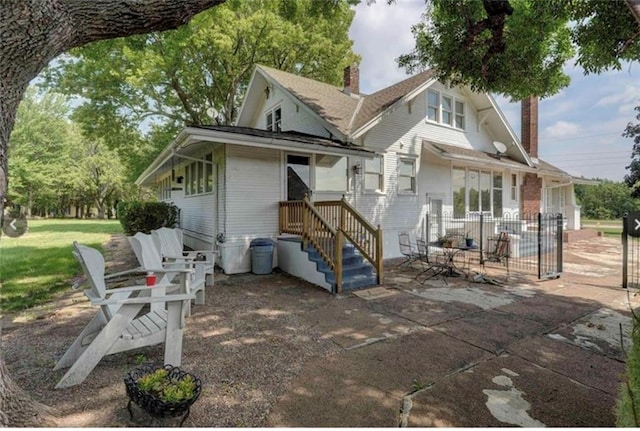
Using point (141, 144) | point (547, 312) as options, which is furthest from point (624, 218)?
point (141, 144)

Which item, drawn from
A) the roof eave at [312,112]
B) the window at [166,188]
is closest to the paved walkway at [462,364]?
the roof eave at [312,112]

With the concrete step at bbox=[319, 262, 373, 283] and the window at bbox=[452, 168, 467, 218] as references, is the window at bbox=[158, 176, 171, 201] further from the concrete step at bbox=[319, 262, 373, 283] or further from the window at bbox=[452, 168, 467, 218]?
the window at bbox=[452, 168, 467, 218]

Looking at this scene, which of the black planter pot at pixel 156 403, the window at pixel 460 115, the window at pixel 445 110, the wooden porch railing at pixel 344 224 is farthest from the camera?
the window at pixel 460 115

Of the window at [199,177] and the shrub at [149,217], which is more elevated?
the window at [199,177]

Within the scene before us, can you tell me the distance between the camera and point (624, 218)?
7.21 m

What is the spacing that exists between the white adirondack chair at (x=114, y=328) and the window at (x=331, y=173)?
692 centimetres

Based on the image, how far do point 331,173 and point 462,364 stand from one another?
7.38 metres

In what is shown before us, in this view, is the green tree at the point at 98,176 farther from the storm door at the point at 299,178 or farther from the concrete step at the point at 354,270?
the concrete step at the point at 354,270

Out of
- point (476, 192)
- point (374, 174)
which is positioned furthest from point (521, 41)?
point (476, 192)

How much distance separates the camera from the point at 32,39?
223 centimetres

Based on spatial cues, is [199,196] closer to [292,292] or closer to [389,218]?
[292,292]

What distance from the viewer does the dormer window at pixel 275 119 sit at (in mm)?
13727

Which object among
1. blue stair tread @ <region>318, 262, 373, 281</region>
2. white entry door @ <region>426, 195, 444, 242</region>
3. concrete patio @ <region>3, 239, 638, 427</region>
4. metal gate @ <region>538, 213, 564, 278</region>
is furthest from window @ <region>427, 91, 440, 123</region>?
concrete patio @ <region>3, 239, 638, 427</region>

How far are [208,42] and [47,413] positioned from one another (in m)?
19.3
